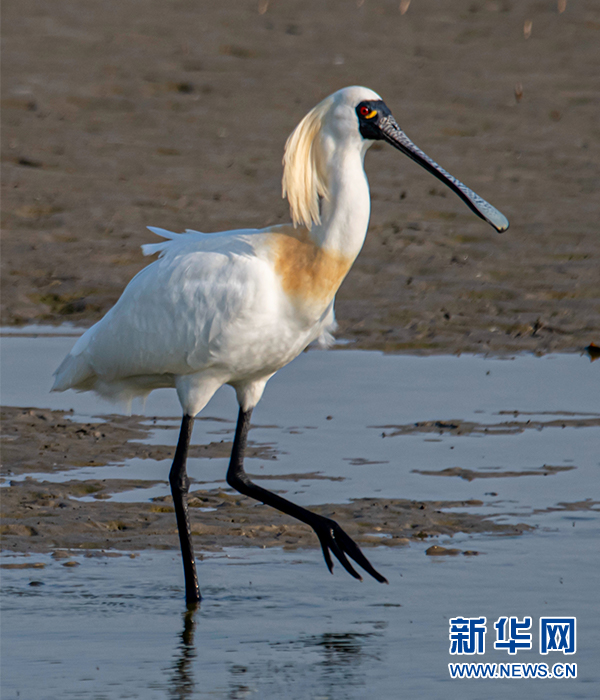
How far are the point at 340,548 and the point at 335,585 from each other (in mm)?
151

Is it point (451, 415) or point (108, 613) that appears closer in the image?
point (108, 613)

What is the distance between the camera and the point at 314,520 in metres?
5.88

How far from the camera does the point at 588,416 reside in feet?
26.2

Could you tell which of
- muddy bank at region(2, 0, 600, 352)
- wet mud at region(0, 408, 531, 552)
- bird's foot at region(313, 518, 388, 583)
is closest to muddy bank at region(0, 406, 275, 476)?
wet mud at region(0, 408, 531, 552)

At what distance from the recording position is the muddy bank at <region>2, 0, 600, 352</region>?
10664 mm

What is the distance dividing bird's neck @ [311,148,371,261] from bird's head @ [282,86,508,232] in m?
0.04

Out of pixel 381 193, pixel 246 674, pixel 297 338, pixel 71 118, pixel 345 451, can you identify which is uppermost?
pixel 71 118

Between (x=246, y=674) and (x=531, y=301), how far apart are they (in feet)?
20.5

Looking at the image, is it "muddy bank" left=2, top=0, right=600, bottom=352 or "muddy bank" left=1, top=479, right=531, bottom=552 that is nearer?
"muddy bank" left=1, top=479, right=531, bottom=552

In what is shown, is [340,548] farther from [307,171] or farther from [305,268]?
[307,171]

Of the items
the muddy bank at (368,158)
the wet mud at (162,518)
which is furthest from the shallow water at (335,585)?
the muddy bank at (368,158)

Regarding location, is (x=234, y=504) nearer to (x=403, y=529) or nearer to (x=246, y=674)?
(x=403, y=529)

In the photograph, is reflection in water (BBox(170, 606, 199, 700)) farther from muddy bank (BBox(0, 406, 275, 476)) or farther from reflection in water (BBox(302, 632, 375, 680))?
muddy bank (BBox(0, 406, 275, 476))

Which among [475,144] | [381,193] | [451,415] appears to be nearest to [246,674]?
[451,415]
